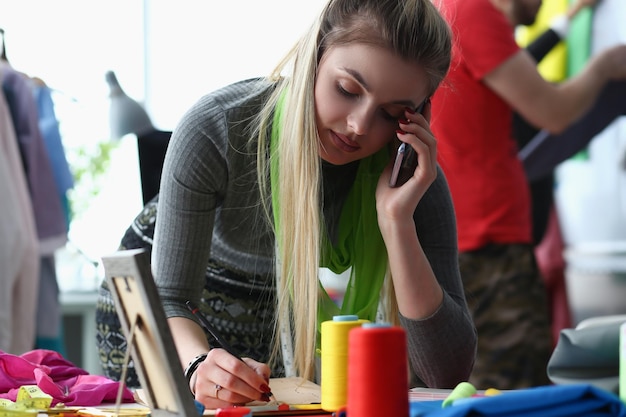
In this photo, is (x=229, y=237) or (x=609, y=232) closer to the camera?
(x=229, y=237)

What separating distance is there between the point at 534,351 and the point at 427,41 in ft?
3.58

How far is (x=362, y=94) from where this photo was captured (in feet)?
4.19

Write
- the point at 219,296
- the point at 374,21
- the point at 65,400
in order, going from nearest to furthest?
the point at 65,400
the point at 374,21
the point at 219,296

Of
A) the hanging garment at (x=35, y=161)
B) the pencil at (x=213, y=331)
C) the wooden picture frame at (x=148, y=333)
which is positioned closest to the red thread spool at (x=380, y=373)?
the wooden picture frame at (x=148, y=333)

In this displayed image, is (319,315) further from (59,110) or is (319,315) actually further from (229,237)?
(59,110)

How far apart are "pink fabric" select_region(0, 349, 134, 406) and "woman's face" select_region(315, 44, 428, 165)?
0.49 meters

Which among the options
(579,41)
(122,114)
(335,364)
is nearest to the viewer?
(335,364)

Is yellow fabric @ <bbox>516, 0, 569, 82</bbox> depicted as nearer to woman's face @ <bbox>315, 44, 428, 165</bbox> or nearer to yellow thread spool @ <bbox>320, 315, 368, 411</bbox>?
woman's face @ <bbox>315, 44, 428, 165</bbox>

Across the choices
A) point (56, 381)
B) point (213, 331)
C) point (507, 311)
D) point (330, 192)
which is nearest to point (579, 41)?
point (507, 311)

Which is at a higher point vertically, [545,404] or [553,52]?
[553,52]

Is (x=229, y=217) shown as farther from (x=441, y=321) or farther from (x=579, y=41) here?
(x=579, y=41)

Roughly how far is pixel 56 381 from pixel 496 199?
Answer: 4.04 ft

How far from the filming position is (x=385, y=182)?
144 centimetres

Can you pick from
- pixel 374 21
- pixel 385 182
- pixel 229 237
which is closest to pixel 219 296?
pixel 229 237
